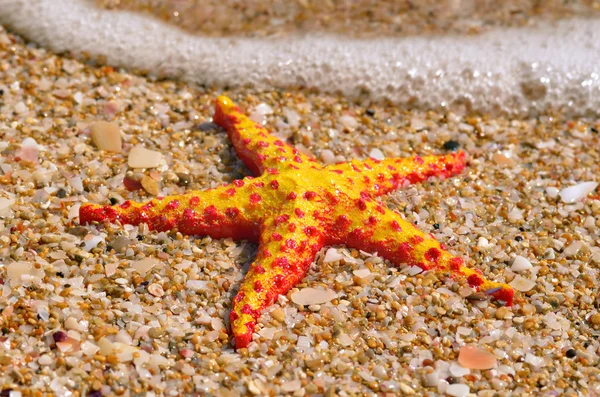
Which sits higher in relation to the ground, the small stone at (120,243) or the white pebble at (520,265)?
the white pebble at (520,265)

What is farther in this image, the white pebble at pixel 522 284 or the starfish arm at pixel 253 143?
the starfish arm at pixel 253 143

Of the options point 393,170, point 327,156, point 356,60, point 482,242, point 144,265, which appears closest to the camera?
point 144,265

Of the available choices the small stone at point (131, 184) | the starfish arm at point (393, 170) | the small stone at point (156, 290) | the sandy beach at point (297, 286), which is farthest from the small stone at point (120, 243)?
the starfish arm at point (393, 170)

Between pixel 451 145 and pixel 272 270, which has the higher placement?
pixel 451 145

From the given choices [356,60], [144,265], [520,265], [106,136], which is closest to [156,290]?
[144,265]

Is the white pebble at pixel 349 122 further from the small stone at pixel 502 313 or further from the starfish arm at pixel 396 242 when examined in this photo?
the small stone at pixel 502 313

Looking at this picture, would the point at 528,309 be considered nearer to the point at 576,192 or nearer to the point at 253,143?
the point at 576,192

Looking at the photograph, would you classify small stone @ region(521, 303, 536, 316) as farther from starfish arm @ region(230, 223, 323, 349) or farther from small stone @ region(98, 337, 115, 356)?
small stone @ region(98, 337, 115, 356)

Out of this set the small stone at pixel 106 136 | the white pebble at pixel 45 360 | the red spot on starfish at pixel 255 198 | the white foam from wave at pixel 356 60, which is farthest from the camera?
the white foam from wave at pixel 356 60
